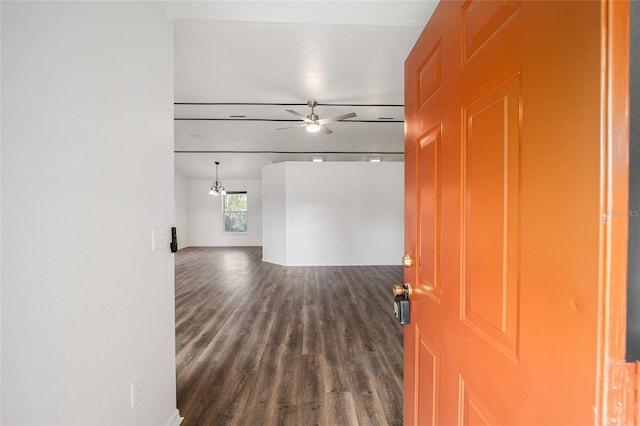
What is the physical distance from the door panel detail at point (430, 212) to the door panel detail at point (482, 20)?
0.26 metres

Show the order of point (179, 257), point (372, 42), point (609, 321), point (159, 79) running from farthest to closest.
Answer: point (179, 257) → point (372, 42) → point (159, 79) → point (609, 321)

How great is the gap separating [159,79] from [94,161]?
0.70 meters

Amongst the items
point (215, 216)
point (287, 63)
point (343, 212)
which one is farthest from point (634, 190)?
point (215, 216)

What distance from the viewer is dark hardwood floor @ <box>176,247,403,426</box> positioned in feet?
5.76

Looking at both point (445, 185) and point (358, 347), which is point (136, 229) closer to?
point (445, 185)

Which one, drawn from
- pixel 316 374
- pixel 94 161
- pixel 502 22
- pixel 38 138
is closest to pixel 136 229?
pixel 94 161

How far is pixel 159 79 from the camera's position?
1447 millimetres

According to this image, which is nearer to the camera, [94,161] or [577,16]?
Answer: [577,16]

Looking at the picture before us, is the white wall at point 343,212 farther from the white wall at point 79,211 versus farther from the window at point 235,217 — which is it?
the white wall at point 79,211

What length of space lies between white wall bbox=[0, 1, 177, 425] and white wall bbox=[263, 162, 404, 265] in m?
5.31

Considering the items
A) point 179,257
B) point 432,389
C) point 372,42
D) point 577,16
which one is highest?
point 372,42

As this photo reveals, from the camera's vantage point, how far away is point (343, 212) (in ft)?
22.2

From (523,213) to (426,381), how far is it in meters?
0.84

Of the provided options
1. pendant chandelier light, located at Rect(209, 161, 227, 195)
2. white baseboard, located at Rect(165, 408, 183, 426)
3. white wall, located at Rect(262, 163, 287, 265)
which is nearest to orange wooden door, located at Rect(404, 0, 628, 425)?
white baseboard, located at Rect(165, 408, 183, 426)
